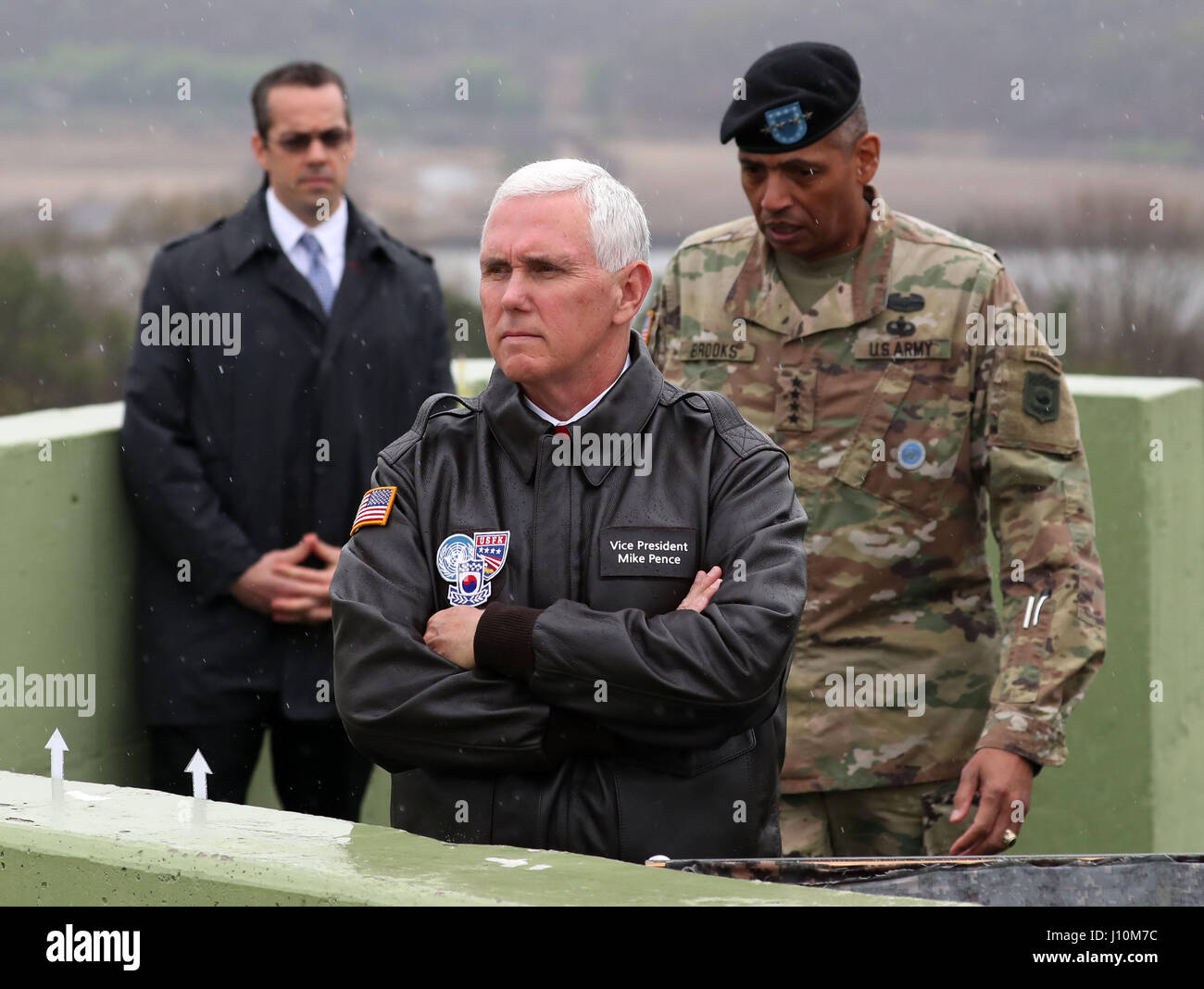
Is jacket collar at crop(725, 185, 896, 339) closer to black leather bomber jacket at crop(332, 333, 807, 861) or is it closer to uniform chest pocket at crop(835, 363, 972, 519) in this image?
uniform chest pocket at crop(835, 363, 972, 519)

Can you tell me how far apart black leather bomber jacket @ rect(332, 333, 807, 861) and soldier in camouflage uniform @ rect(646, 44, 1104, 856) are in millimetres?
1017

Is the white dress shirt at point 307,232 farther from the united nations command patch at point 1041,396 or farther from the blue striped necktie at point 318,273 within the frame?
the united nations command patch at point 1041,396

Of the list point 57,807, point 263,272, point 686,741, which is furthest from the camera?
point 263,272

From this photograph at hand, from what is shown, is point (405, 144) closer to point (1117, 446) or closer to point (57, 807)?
point (1117, 446)

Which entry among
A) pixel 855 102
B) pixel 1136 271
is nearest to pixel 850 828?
pixel 855 102

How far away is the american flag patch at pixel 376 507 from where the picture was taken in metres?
2.53

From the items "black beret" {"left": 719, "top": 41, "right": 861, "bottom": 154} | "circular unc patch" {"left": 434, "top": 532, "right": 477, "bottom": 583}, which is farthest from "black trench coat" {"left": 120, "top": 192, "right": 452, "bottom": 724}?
"circular unc patch" {"left": 434, "top": 532, "right": 477, "bottom": 583}

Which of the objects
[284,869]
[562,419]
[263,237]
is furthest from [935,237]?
[284,869]

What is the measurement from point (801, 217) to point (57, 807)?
198 cm

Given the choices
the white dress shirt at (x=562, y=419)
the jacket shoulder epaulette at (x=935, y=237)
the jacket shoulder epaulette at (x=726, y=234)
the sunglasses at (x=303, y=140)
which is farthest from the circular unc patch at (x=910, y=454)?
the sunglasses at (x=303, y=140)

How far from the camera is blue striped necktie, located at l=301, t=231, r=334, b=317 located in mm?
4547

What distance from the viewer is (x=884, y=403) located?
3.58m

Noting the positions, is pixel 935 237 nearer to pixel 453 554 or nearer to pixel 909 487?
pixel 909 487

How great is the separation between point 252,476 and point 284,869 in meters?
2.54
